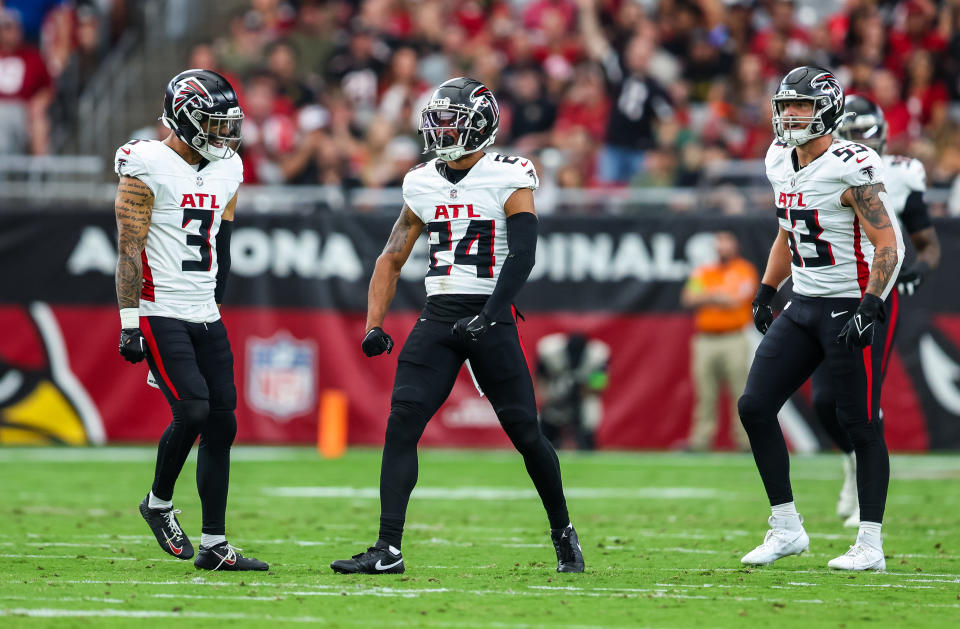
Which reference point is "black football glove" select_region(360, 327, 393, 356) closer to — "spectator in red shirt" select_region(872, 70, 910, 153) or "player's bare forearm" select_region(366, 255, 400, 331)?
"player's bare forearm" select_region(366, 255, 400, 331)

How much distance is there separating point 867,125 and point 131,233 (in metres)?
4.36

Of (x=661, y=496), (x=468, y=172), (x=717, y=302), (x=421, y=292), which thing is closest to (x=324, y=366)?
(x=421, y=292)

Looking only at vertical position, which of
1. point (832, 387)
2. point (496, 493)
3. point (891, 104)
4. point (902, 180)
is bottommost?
point (496, 493)

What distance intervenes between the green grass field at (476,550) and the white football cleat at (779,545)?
0.24ft

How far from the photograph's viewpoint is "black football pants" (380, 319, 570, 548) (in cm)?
627

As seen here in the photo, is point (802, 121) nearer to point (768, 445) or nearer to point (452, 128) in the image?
point (768, 445)

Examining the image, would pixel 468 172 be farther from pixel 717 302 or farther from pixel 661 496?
pixel 717 302

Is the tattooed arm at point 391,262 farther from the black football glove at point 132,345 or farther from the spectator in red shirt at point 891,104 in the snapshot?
the spectator in red shirt at point 891,104

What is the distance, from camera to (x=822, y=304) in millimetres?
6711

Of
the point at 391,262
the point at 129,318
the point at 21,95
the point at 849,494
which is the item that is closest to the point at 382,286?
the point at 391,262

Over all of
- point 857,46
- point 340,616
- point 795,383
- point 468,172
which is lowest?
point 340,616

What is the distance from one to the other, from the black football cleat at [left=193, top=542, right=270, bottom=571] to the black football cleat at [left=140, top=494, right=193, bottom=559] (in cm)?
21

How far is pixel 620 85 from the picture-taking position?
1499 centimetres

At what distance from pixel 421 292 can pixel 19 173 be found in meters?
4.39
